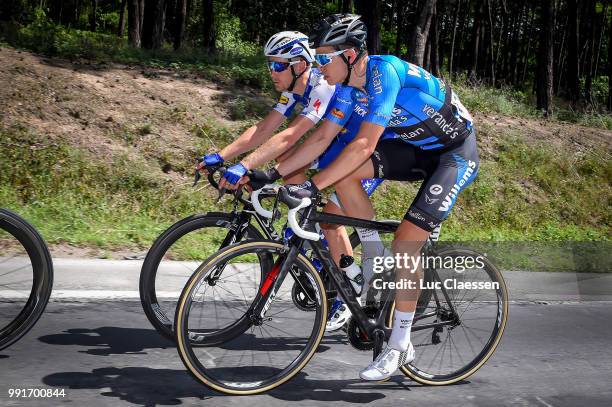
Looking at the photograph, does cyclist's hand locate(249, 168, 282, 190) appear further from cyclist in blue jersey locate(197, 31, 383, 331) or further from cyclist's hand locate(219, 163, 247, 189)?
cyclist in blue jersey locate(197, 31, 383, 331)

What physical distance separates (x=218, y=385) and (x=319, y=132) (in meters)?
1.67

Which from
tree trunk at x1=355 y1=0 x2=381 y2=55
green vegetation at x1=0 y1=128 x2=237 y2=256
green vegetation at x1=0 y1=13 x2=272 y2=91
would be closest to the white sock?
green vegetation at x1=0 y1=128 x2=237 y2=256

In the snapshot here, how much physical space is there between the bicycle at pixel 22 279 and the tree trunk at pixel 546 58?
53.6ft

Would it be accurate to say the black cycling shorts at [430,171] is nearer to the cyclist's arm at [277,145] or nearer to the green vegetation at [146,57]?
the cyclist's arm at [277,145]

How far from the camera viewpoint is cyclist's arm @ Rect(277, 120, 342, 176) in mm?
4594

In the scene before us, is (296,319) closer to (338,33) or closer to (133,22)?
(338,33)

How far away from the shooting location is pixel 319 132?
4.76 meters

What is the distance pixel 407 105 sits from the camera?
4562 millimetres

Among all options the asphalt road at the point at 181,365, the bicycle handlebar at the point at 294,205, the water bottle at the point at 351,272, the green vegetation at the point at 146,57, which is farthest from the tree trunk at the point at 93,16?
the bicycle handlebar at the point at 294,205

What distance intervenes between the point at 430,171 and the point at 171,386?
2.07 metres

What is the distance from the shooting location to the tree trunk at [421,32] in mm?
16312

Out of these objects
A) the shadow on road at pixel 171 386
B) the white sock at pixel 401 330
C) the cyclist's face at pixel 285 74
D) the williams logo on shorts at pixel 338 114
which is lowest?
the shadow on road at pixel 171 386

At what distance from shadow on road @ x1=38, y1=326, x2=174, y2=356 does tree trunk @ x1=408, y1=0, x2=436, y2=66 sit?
12.1 meters

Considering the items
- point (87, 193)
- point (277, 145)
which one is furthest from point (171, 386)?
point (87, 193)
